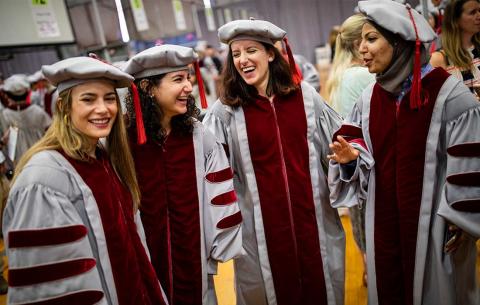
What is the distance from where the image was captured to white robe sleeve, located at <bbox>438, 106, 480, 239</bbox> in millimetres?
1719

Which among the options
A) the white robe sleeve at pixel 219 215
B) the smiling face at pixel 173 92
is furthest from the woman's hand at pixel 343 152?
the smiling face at pixel 173 92

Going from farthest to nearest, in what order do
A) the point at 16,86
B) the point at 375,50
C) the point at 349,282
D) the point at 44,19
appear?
the point at 16,86 < the point at 44,19 < the point at 349,282 < the point at 375,50

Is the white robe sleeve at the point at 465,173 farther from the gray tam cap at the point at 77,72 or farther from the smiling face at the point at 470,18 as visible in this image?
the gray tam cap at the point at 77,72

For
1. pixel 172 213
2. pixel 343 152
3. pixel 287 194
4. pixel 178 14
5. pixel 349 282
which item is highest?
pixel 178 14

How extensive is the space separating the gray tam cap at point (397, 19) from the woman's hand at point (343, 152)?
58 centimetres

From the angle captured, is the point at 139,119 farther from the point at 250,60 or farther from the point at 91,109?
the point at 250,60

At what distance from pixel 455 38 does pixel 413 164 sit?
50.1 inches

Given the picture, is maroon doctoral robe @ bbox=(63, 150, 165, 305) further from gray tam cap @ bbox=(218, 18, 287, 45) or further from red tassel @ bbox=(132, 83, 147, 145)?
gray tam cap @ bbox=(218, 18, 287, 45)

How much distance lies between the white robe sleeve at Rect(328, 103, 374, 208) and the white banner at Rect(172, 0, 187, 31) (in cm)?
633

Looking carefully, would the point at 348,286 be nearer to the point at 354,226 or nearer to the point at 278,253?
the point at 354,226

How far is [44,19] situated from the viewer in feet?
16.1

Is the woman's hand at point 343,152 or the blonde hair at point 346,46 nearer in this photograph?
the woman's hand at point 343,152

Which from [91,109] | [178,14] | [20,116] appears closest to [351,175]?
[91,109]

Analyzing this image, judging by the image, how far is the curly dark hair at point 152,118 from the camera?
1.98m
